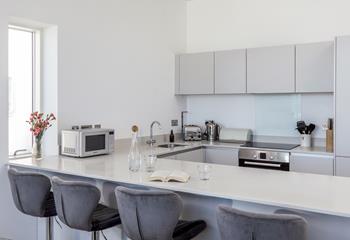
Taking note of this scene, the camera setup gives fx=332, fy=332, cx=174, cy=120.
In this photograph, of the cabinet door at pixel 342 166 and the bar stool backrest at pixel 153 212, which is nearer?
the bar stool backrest at pixel 153 212

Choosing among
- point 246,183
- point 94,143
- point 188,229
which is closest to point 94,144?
point 94,143

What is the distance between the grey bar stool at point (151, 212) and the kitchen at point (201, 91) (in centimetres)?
19

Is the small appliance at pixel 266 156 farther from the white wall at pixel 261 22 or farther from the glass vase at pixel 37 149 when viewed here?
the glass vase at pixel 37 149

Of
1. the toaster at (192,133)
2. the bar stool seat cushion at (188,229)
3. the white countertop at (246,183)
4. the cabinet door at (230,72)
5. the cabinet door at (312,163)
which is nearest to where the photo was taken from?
the white countertop at (246,183)

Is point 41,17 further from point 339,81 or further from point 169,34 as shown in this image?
point 339,81

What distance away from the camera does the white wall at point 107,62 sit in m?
2.88

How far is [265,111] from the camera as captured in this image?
4.60 meters

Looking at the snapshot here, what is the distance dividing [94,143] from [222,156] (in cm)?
177

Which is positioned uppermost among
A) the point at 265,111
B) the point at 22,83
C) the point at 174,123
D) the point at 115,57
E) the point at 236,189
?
the point at 115,57

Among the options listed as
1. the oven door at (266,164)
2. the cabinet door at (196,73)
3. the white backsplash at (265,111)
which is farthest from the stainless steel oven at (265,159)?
the cabinet door at (196,73)

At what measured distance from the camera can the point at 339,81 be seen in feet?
11.4

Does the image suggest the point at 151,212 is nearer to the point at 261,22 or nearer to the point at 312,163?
the point at 312,163

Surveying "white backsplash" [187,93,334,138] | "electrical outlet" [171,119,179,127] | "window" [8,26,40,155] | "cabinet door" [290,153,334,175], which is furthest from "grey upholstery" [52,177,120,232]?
"white backsplash" [187,93,334,138]

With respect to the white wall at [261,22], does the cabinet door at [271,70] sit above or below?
below
